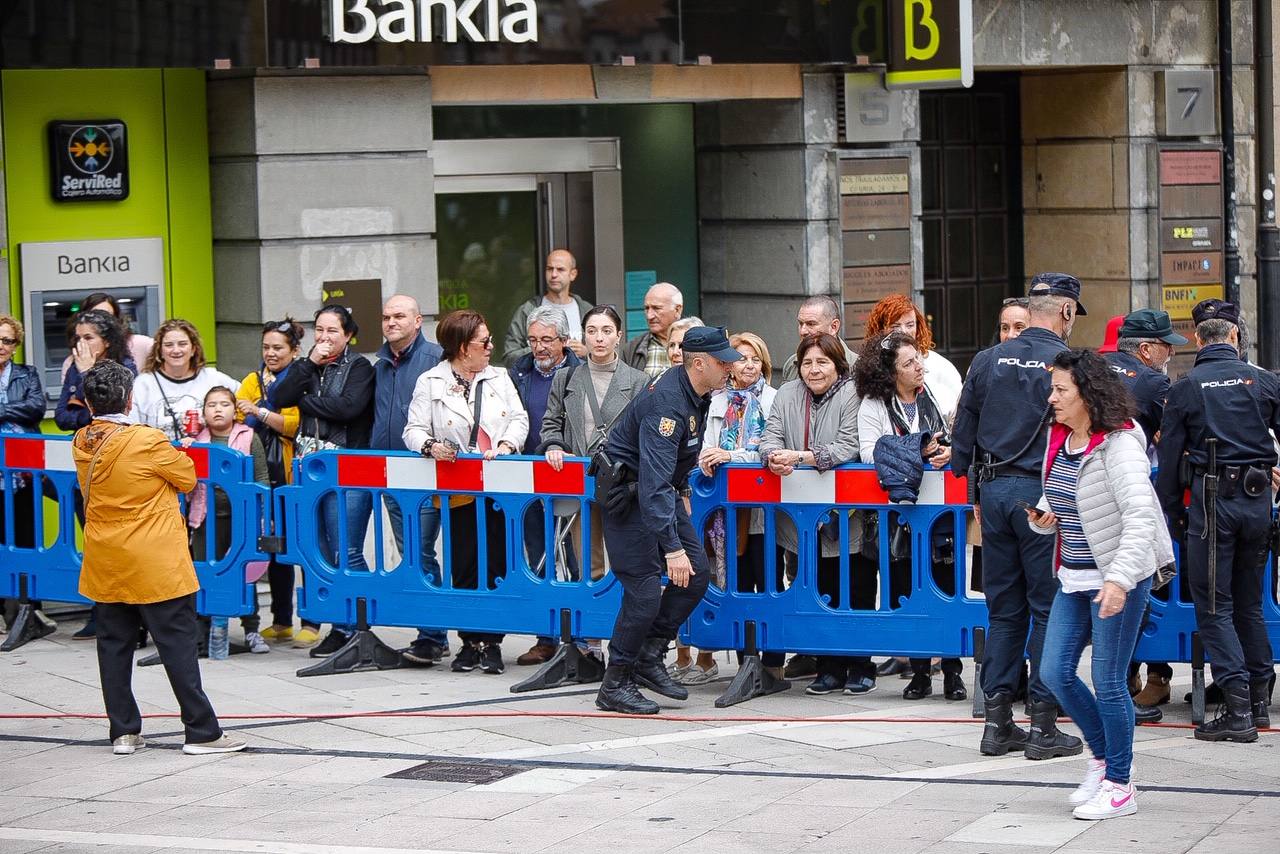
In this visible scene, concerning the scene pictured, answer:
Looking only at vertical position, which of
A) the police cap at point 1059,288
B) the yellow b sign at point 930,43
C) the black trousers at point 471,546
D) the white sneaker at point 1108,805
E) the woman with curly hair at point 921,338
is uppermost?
the yellow b sign at point 930,43

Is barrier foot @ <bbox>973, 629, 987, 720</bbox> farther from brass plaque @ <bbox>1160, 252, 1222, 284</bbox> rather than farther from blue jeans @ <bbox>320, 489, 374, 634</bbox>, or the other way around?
brass plaque @ <bbox>1160, 252, 1222, 284</bbox>

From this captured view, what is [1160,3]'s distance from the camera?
17250 millimetres

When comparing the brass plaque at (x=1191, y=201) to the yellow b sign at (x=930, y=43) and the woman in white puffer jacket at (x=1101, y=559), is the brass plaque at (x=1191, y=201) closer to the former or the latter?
the yellow b sign at (x=930, y=43)

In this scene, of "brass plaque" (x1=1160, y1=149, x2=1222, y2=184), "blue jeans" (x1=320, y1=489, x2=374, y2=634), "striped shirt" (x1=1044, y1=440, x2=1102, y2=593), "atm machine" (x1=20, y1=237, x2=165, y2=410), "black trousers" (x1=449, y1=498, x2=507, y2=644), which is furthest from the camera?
"brass plaque" (x1=1160, y1=149, x2=1222, y2=184)

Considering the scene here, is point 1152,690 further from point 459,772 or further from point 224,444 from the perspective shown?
point 224,444

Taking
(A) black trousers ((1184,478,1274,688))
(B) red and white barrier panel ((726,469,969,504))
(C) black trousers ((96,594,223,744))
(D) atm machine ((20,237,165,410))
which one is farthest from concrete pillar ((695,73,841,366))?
(C) black trousers ((96,594,223,744))

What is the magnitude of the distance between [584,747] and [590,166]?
818 cm

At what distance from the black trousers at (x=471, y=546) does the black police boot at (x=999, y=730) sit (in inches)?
114

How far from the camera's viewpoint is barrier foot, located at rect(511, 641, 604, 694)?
9992 mm

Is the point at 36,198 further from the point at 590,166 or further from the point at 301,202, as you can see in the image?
the point at 590,166

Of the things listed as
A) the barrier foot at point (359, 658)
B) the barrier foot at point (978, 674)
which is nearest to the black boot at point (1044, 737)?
the barrier foot at point (978, 674)

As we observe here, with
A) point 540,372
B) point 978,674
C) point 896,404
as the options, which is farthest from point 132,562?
point 978,674

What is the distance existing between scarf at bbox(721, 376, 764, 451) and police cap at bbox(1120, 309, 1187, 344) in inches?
71.2

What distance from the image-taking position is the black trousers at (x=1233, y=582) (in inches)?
343
